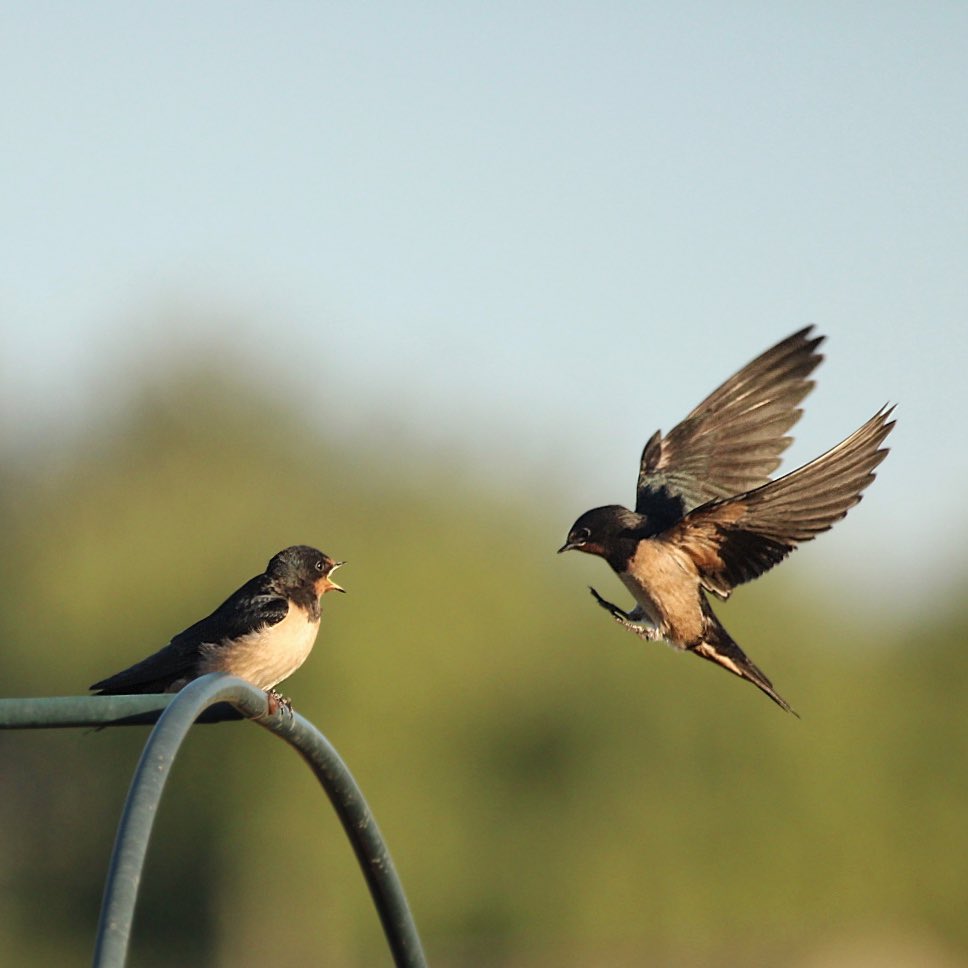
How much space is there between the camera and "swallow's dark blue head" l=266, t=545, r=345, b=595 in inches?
280

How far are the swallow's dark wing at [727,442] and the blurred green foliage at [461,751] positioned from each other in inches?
1145

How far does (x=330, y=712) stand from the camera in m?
38.5

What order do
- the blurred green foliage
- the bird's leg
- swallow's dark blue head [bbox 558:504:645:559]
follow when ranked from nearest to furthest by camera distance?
the bird's leg, swallow's dark blue head [bbox 558:504:645:559], the blurred green foliage

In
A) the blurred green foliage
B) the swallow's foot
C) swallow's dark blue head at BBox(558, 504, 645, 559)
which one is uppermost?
swallow's dark blue head at BBox(558, 504, 645, 559)

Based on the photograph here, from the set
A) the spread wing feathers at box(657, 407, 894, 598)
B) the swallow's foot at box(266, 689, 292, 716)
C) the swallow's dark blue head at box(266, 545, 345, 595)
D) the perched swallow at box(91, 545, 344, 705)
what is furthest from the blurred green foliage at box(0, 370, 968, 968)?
the swallow's foot at box(266, 689, 292, 716)

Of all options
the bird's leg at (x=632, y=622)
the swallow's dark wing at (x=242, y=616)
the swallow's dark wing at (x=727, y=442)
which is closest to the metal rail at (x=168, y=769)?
the swallow's dark wing at (x=242, y=616)

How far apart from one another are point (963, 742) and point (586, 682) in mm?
9144

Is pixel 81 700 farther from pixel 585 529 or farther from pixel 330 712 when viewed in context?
pixel 330 712

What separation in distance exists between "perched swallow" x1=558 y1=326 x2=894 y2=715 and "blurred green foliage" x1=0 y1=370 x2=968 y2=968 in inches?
1147

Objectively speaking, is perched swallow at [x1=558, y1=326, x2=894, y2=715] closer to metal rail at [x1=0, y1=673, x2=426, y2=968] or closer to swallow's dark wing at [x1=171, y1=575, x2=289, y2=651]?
swallow's dark wing at [x1=171, y1=575, x2=289, y2=651]

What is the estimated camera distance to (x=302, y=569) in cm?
720

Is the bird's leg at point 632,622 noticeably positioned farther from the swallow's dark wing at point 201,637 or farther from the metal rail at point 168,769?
the metal rail at point 168,769

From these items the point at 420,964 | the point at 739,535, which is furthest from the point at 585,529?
the point at 420,964

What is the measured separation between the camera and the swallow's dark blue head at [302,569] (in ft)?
23.3
